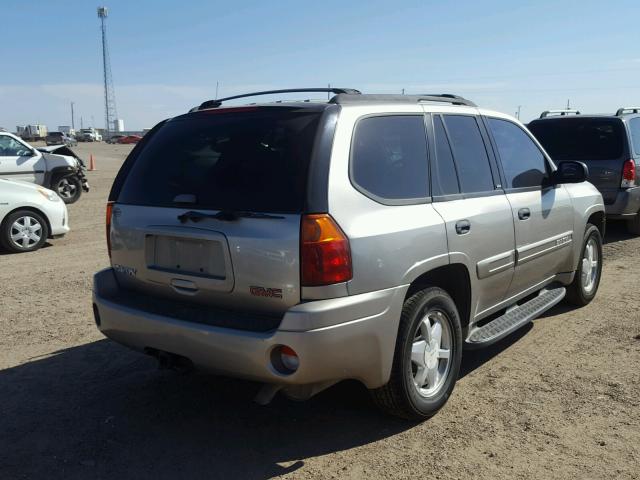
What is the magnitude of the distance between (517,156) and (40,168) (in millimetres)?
12923

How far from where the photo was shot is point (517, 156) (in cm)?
495

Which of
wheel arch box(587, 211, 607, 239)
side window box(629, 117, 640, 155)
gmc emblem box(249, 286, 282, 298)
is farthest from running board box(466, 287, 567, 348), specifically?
side window box(629, 117, 640, 155)

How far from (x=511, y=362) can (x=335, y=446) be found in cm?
182

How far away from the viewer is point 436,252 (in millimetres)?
3637

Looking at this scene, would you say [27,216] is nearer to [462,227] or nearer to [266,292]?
[266,292]

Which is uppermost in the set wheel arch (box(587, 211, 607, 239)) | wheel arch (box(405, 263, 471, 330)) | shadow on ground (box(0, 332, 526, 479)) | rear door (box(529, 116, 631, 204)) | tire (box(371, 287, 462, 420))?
rear door (box(529, 116, 631, 204))

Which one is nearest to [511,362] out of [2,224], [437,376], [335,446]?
[437,376]

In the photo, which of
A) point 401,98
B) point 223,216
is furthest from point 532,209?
point 223,216

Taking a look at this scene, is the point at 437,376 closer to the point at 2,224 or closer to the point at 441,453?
the point at 441,453

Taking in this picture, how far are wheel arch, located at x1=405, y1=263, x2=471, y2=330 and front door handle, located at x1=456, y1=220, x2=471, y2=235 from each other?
201 mm

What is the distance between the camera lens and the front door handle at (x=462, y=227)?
3.86m

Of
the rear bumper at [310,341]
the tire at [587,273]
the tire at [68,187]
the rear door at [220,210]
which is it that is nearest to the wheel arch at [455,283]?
the rear bumper at [310,341]

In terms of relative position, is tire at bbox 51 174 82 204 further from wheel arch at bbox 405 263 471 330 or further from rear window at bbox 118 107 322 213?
wheel arch at bbox 405 263 471 330

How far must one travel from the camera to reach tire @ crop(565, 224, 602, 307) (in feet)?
19.4
